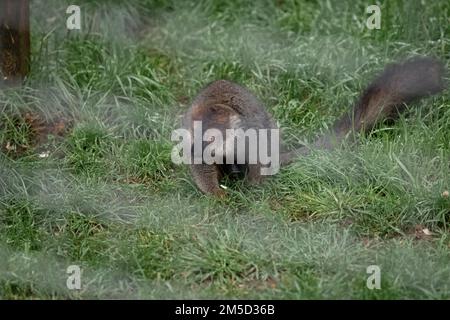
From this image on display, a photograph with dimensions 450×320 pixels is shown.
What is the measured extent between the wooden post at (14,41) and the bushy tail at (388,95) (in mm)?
2299

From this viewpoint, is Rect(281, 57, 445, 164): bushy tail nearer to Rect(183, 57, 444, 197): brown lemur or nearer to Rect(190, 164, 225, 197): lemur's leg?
Rect(183, 57, 444, 197): brown lemur

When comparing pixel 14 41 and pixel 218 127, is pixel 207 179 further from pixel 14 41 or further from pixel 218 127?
pixel 14 41

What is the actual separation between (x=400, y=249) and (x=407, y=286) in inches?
15.1

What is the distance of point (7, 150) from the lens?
6.86 meters

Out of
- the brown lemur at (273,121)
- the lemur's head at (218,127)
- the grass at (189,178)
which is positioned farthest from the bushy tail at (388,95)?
the lemur's head at (218,127)

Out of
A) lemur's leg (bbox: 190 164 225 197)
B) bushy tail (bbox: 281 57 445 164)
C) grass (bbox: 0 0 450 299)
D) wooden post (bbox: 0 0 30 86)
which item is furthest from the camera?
wooden post (bbox: 0 0 30 86)

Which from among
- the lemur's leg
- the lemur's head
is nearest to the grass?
the lemur's leg

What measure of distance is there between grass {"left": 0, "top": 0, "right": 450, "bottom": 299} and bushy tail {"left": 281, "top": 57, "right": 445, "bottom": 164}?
161 mm

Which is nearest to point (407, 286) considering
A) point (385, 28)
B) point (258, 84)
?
point (258, 84)

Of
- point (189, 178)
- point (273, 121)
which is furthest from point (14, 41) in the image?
point (273, 121)

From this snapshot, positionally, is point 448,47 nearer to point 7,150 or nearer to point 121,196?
point 121,196

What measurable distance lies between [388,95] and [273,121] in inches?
35.0

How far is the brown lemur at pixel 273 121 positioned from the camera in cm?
630

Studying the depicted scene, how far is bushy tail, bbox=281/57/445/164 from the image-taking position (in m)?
6.44
